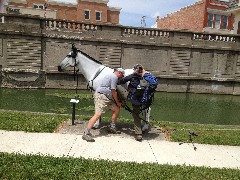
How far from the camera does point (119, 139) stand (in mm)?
7586

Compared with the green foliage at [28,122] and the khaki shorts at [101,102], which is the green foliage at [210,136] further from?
the green foliage at [28,122]

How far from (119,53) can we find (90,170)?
17.4 meters

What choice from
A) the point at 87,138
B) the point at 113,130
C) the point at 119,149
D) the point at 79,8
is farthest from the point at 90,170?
the point at 79,8

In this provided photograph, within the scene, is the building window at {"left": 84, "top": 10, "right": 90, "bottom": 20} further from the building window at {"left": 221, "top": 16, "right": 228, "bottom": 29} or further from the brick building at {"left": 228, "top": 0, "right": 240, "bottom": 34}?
the brick building at {"left": 228, "top": 0, "right": 240, "bottom": 34}

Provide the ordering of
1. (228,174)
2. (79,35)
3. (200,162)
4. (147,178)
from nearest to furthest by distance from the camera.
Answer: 1. (147,178)
2. (228,174)
3. (200,162)
4. (79,35)

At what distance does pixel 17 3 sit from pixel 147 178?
4633 cm

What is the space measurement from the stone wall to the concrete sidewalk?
13227 millimetres

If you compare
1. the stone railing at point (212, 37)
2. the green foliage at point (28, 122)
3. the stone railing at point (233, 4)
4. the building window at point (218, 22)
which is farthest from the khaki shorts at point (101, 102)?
the building window at point (218, 22)

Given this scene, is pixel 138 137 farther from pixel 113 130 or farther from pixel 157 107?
pixel 157 107

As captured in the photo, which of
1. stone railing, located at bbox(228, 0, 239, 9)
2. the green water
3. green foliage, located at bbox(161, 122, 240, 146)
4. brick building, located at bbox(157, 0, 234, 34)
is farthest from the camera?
brick building, located at bbox(157, 0, 234, 34)

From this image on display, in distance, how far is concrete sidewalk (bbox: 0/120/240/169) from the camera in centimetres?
630

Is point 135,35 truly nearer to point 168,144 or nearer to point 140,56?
point 140,56

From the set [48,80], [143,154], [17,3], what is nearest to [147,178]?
[143,154]

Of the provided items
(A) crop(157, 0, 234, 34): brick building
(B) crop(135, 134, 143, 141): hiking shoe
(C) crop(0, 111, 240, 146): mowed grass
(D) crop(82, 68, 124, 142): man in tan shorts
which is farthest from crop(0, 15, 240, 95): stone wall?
(A) crop(157, 0, 234, 34): brick building
